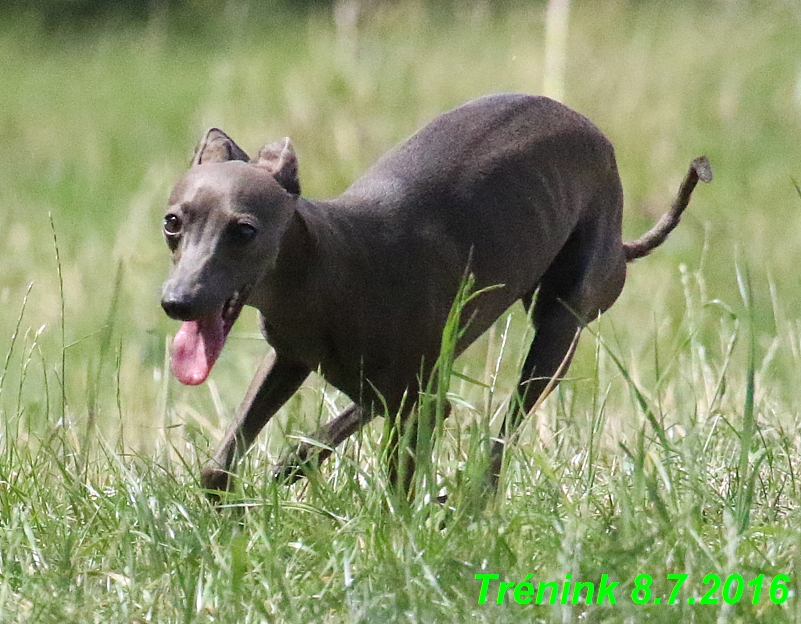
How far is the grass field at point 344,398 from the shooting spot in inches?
107

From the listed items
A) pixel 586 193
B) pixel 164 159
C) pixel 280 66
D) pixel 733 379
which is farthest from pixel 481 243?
pixel 280 66

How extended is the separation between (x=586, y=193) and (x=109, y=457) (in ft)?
4.57

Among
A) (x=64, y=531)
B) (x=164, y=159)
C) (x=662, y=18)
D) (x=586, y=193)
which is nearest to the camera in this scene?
(x=64, y=531)

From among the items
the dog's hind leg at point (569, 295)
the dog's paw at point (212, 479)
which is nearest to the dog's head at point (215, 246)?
the dog's paw at point (212, 479)

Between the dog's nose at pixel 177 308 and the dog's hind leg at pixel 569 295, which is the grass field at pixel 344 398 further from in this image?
the dog's nose at pixel 177 308

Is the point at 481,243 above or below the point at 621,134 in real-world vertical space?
above

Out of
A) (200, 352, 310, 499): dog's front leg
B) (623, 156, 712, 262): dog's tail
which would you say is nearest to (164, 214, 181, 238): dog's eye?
(200, 352, 310, 499): dog's front leg

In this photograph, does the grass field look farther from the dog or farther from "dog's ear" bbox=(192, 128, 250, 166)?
"dog's ear" bbox=(192, 128, 250, 166)

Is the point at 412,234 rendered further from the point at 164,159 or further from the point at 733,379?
the point at 164,159

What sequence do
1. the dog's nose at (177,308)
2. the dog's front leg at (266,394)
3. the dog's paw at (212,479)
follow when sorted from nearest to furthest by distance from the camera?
the dog's nose at (177,308) → the dog's paw at (212,479) → the dog's front leg at (266,394)

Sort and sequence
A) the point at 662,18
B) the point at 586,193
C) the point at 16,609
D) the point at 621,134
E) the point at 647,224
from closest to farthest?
the point at 16,609, the point at 586,193, the point at 647,224, the point at 621,134, the point at 662,18

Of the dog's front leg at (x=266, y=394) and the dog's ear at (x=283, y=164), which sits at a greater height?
the dog's ear at (x=283, y=164)

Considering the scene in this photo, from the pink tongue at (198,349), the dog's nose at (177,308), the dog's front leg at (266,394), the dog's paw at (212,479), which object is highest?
the dog's nose at (177,308)

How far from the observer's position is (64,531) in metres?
3.01
